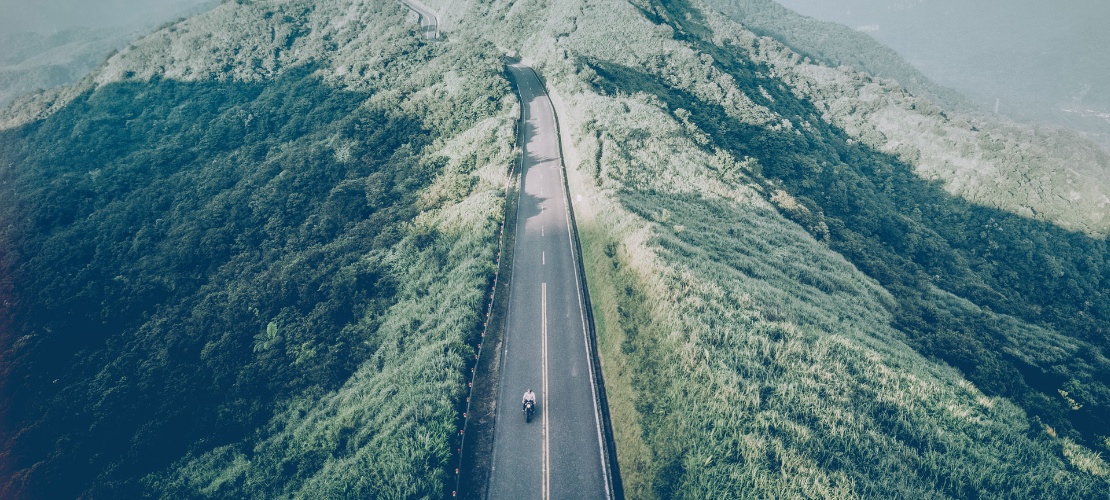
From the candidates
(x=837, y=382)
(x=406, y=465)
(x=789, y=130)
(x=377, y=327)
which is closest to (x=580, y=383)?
(x=406, y=465)

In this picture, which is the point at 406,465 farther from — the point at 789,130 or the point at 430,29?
the point at 430,29

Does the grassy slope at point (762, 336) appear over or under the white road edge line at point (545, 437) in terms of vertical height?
over

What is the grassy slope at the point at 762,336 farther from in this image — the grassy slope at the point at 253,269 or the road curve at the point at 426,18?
the road curve at the point at 426,18

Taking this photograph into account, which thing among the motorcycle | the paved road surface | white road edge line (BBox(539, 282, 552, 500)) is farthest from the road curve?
the motorcycle

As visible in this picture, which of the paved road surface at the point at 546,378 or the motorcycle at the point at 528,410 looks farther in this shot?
the motorcycle at the point at 528,410

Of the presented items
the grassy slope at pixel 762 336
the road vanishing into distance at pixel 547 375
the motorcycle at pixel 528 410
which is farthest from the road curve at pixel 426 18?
the motorcycle at pixel 528 410
